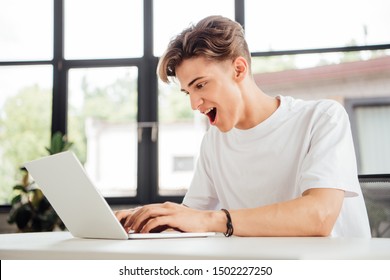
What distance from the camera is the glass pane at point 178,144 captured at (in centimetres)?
438

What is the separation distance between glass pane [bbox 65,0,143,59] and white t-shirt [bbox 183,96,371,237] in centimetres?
288

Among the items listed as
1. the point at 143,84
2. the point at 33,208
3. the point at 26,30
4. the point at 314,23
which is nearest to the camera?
the point at 33,208

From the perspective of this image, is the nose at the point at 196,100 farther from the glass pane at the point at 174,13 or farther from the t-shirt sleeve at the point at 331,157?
the glass pane at the point at 174,13

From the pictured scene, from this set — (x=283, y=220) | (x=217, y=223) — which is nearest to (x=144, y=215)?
(x=217, y=223)

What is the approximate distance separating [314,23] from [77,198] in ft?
11.9

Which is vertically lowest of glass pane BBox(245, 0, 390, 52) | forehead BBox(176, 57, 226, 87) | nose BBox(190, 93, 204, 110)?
nose BBox(190, 93, 204, 110)

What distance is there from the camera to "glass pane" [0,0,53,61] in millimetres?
4648

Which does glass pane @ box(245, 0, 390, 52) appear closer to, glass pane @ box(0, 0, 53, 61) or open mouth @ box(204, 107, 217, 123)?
glass pane @ box(0, 0, 53, 61)

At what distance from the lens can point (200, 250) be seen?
2.86 feet

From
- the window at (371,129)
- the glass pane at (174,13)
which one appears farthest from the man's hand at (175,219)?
the glass pane at (174,13)

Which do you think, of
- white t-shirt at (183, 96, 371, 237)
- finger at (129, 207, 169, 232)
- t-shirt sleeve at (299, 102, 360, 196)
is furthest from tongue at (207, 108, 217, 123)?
finger at (129, 207, 169, 232)

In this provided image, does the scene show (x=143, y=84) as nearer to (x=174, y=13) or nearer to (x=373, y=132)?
(x=174, y=13)
